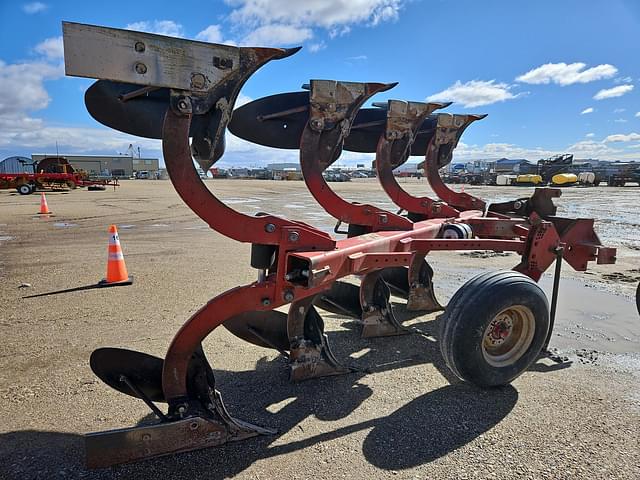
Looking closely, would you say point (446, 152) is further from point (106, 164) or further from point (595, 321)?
point (106, 164)

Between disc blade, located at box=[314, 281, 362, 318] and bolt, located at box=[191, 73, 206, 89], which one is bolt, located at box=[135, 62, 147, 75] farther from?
disc blade, located at box=[314, 281, 362, 318]

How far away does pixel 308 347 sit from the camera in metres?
3.29

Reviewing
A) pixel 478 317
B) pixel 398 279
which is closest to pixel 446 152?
pixel 398 279

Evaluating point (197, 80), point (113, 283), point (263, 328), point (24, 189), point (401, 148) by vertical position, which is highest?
point (197, 80)

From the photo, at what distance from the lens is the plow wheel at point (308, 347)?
323cm

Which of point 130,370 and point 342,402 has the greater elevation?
point 130,370

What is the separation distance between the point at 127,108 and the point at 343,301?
2572mm

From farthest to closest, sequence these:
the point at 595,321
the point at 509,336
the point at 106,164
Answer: the point at 106,164 → the point at 595,321 → the point at 509,336

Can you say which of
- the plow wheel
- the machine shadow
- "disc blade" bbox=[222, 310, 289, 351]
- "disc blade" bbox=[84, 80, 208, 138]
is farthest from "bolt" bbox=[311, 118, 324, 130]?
the machine shadow

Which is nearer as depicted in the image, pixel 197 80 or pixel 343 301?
pixel 197 80

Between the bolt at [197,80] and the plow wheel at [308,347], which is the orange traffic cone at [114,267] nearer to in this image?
the plow wheel at [308,347]

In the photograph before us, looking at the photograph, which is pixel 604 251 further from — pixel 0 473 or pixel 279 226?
pixel 0 473

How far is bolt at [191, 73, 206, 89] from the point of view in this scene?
86.2 inches

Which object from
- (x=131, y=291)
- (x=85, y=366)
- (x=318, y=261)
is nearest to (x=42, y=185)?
(x=131, y=291)
